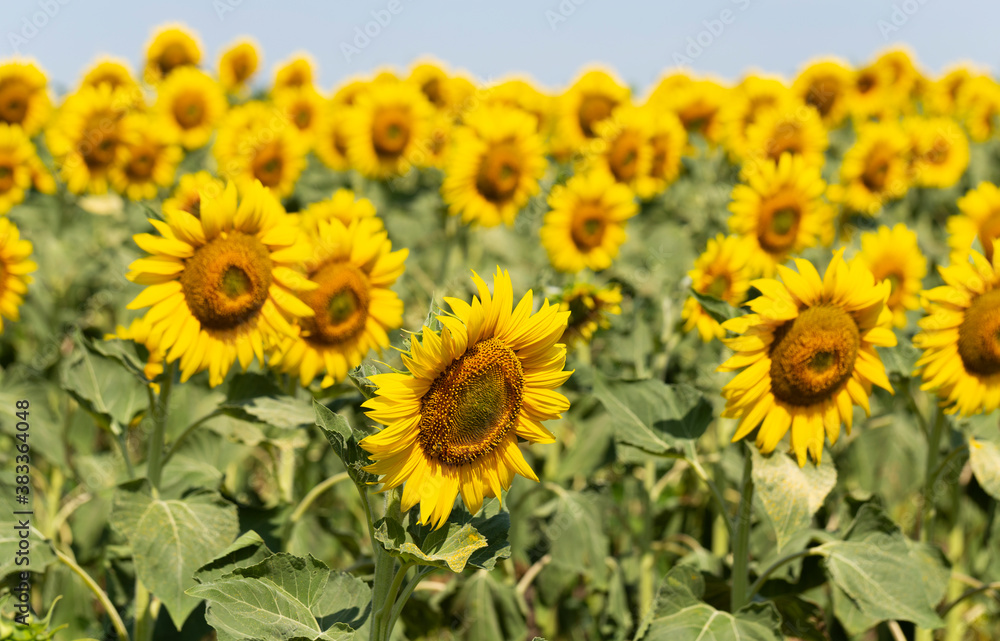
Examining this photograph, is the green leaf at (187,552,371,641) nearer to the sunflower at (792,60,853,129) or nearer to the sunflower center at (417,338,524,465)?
the sunflower center at (417,338,524,465)

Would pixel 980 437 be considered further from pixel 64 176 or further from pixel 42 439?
pixel 64 176

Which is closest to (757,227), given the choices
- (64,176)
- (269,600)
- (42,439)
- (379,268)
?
(379,268)

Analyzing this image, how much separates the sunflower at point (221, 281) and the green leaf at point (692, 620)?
138cm

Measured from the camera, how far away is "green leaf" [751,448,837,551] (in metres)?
2.30

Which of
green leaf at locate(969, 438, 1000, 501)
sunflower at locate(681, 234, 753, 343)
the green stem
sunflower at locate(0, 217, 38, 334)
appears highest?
sunflower at locate(681, 234, 753, 343)

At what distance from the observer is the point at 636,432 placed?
2.74 m

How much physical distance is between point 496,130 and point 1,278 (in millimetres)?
2852

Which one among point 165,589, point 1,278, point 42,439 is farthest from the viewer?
point 42,439

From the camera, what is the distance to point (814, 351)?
2.30 metres

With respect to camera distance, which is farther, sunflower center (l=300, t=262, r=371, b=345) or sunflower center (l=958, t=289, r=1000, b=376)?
sunflower center (l=300, t=262, r=371, b=345)

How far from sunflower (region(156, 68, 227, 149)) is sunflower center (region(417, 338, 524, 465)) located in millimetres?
5515

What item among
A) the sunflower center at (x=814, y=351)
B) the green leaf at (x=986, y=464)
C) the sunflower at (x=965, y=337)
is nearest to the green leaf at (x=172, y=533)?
the sunflower center at (x=814, y=351)

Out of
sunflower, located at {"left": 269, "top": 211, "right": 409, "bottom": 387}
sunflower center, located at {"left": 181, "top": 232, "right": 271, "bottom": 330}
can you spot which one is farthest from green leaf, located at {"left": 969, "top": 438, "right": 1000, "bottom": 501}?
sunflower center, located at {"left": 181, "top": 232, "right": 271, "bottom": 330}

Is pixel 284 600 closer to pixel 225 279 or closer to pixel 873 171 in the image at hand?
pixel 225 279
